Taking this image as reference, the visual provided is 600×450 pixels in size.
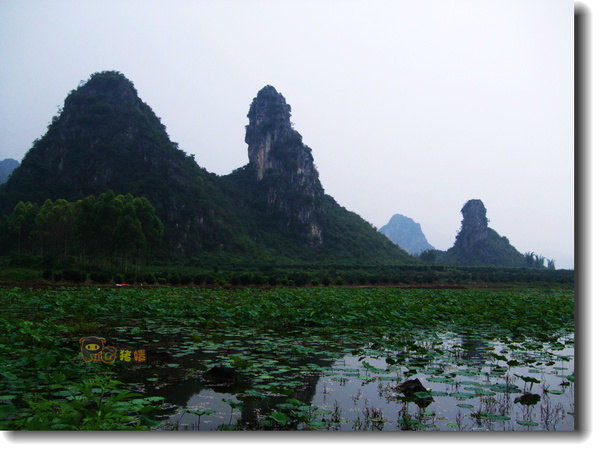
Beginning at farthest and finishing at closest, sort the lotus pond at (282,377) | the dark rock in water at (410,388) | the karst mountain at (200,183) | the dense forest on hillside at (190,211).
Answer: the karst mountain at (200,183)
the dense forest on hillside at (190,211)
the dark rock in water at (410,388)
the lotus pond at (282,377)

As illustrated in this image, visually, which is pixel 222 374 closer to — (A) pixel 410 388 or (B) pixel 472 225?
(A) pixel 410 388

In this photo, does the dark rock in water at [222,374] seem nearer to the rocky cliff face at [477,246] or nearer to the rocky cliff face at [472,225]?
the rocky cliff face at [477,246]

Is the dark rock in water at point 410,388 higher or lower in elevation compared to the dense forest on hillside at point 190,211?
lower

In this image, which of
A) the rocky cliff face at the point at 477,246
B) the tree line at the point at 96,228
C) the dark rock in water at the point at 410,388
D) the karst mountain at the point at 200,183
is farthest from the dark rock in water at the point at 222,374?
the rocky cliff face at the point at 477,246

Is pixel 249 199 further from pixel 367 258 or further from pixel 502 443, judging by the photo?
pixel 502 443

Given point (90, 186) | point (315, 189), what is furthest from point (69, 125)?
point (315, 189)

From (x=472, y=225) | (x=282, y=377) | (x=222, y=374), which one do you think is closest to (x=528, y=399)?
(x=282, y=377)
